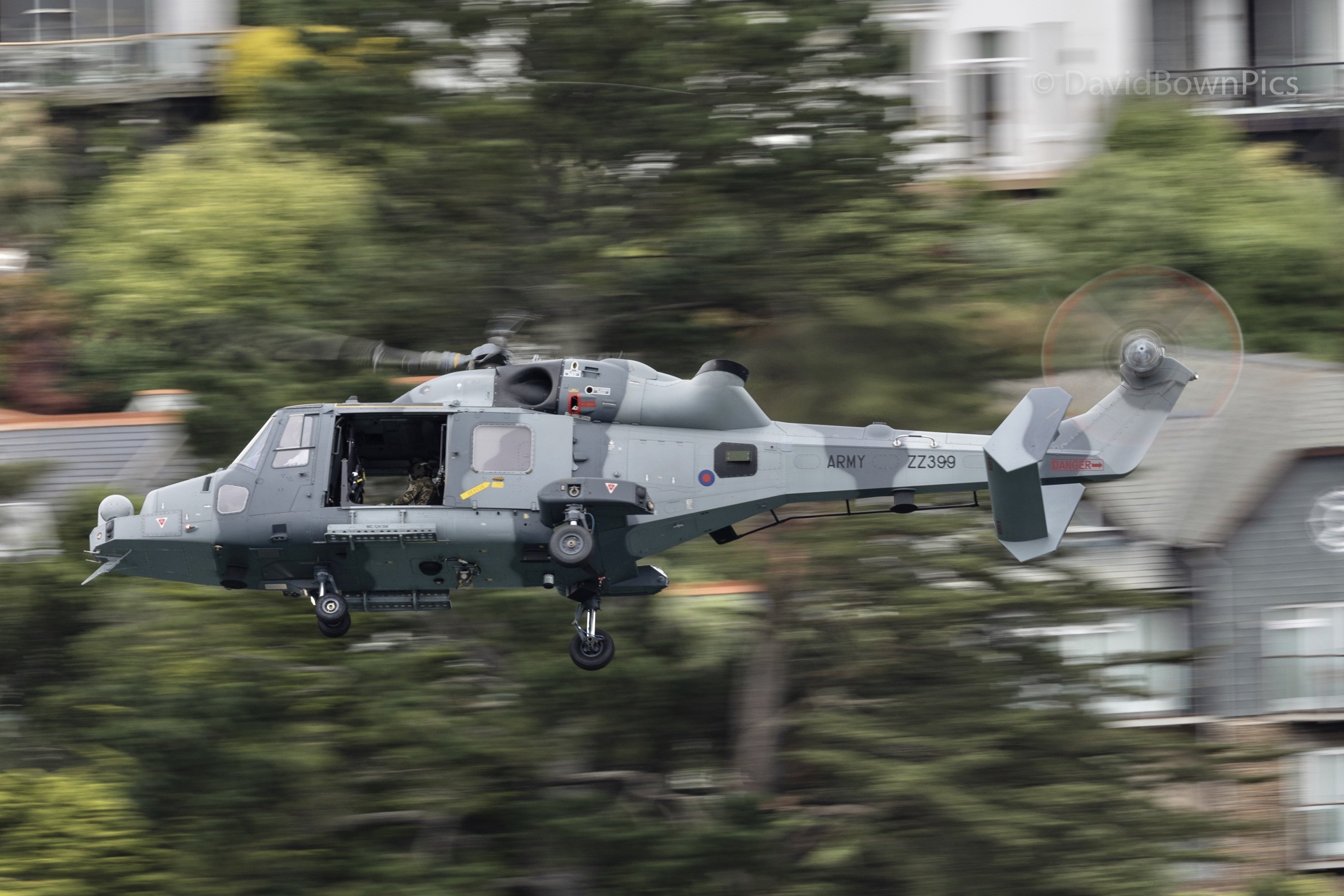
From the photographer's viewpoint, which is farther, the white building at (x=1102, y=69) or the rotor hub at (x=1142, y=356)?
the white building at (x=1102, y=69)

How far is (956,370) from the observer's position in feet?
84.1

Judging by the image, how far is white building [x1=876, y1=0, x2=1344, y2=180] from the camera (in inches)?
1592

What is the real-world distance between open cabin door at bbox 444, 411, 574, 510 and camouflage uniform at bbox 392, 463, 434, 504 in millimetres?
913

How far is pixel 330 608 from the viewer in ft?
57.0

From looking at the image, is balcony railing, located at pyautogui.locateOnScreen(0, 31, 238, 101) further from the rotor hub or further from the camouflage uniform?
the rotor hub

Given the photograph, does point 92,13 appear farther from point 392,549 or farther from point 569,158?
point 392,549

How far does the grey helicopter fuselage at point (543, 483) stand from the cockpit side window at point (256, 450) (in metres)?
0.02

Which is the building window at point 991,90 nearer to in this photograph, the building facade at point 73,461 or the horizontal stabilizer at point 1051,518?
the building facade at point 73,461

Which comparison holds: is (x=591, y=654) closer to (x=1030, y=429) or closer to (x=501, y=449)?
(x=501, y=449)

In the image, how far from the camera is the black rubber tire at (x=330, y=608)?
1733 cm

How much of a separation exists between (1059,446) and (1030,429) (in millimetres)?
747

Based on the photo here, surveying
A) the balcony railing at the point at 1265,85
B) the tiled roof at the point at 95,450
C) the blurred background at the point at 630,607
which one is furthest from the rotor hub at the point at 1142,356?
the balcony railing at the point at 1265,85

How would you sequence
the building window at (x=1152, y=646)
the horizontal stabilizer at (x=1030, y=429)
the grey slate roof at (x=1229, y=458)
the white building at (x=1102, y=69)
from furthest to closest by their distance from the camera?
1. the white building at (x=1102, y=69)
2. the grey slate roof at (x=1229, y=458)
3. the building window at (x=1152, y=646)
4. the horizontal stabilizer at (x=1030, y=429)

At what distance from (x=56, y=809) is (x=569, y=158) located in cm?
1405
